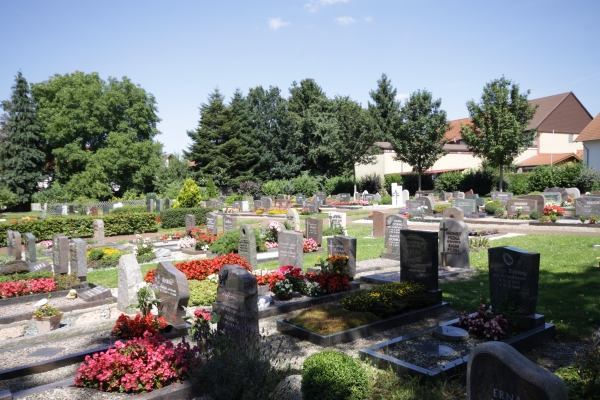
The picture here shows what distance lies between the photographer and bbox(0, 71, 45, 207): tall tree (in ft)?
179

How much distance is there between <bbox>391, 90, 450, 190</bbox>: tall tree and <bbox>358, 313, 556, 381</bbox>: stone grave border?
40.7m

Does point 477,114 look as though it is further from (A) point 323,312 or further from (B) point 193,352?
(B) point 193,352

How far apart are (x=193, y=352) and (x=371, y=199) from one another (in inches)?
1545

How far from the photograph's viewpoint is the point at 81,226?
24984mm

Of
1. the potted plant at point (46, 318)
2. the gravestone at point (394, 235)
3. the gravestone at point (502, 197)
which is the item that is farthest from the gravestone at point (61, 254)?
the gravestone at point (502, 197)

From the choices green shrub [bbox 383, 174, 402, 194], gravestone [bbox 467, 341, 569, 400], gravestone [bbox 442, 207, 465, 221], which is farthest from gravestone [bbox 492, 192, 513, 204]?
gravestone [bbox 467, 341, 569, 400]

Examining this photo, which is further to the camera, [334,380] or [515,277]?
[515,277]

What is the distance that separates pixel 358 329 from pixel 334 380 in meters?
2.86

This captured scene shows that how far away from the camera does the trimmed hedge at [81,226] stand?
2267cm

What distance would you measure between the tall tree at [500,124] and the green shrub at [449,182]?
15.9 feet


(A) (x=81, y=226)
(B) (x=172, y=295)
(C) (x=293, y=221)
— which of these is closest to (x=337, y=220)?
(C) (x=293, y=221)

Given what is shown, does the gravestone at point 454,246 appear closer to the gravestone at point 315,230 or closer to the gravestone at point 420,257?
the gravestone at point 420,257

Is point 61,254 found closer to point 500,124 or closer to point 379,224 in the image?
point 379,224

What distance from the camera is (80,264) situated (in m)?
13.3
